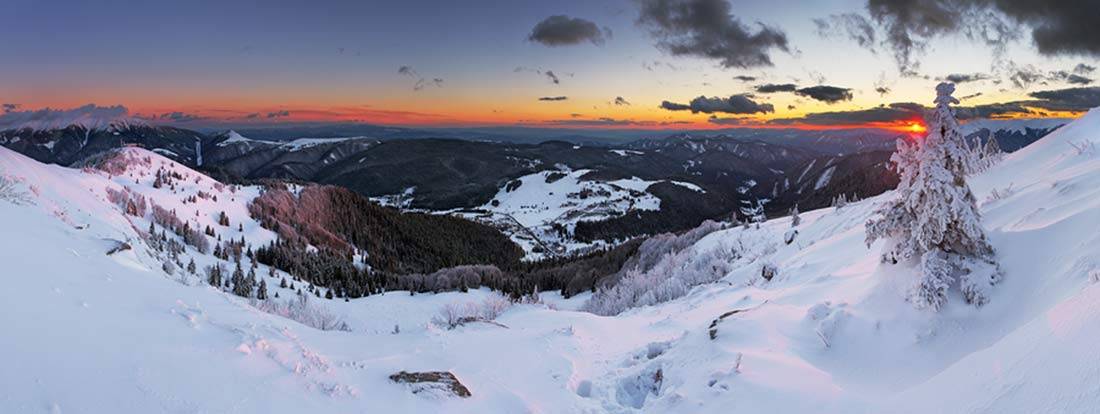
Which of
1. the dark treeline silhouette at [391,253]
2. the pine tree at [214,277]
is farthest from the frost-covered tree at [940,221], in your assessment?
the dark treeline silhouette at [391,253]

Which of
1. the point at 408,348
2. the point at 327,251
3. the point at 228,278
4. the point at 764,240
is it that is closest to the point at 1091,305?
the point at 408,348

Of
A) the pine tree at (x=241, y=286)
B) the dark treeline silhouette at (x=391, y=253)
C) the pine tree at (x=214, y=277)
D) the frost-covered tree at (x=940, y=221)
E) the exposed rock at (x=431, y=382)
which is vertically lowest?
the dark treeline silhouette at (x=391, y=253)

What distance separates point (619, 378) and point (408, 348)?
182 inches

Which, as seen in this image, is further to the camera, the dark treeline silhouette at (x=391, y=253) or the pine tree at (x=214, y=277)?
the dark treeline silhouette at (x=391, y=253)

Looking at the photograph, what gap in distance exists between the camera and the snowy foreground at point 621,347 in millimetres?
5785

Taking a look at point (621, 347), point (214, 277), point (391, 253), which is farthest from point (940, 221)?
point (391, 253)

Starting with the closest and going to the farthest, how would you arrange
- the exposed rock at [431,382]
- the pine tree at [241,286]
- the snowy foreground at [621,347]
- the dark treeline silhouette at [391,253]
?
1. the snowy foreground at [621,347]
2. the exposed rock at [431,382]
3. the pine tree at [241,286]
4. the dark treeline silhouette at [391,253]

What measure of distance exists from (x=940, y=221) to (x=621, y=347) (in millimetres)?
7723

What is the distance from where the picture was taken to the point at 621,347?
44.9ft

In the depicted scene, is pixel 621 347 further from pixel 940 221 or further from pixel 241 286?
pixel 241 286

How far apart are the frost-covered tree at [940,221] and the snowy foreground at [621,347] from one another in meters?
0.37

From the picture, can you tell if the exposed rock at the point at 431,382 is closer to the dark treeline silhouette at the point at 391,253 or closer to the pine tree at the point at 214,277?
the pine tree at the point at 214,277

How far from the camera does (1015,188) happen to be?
1495 centimetres

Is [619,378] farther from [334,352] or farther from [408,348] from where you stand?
[334,352]
